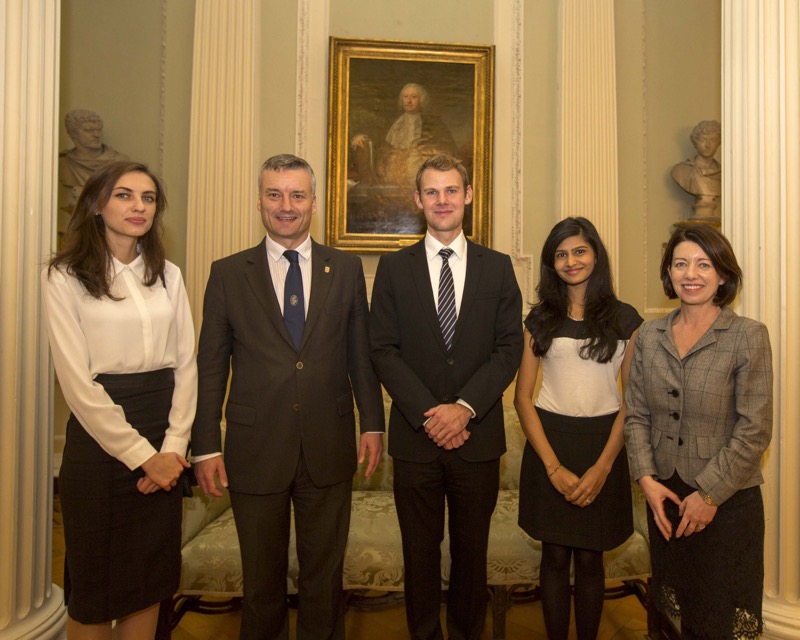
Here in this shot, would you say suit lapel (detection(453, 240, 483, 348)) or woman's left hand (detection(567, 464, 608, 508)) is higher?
suit lapel (detection(453, 240, 483, 348))

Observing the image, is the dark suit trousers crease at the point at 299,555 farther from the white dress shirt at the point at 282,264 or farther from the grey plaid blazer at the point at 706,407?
the grey plaid blazer at the point at 706,407

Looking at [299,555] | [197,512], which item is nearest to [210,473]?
[299,555]

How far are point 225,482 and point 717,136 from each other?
191 inches

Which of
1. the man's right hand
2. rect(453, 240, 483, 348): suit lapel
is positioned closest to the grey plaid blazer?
rect(453, 240, 483, 348): suit lapel

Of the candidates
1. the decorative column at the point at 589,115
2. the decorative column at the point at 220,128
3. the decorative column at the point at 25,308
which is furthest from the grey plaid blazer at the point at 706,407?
the decorative column at the point at 220,128

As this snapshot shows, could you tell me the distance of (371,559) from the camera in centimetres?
259

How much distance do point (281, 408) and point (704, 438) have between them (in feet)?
4.42

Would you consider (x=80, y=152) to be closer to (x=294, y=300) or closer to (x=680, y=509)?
(x=294, y=300)

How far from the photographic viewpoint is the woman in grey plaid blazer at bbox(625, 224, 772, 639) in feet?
5.81

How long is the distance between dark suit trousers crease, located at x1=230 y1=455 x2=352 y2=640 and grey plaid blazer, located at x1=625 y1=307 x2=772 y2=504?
3.47ft

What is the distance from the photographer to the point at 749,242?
2.25 m

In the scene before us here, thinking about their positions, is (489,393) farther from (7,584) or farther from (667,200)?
(667,200)

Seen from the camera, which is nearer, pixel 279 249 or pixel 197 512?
pixel 279 249

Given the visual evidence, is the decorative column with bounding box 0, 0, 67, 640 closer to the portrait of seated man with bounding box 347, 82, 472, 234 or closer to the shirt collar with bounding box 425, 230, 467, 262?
the shirt collar with bounding box 425, 230, 467, 262
